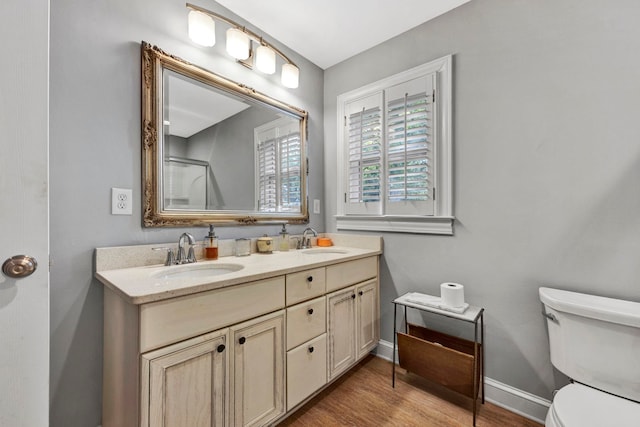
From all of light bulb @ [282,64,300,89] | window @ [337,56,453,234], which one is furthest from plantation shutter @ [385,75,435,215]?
light bulb @ [282,64,300,89]

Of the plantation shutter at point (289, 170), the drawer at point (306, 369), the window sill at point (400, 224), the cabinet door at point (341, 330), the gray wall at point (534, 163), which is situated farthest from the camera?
the plantation shutter at point (289, 170)

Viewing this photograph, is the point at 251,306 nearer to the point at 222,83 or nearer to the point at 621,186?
the point at 222,83

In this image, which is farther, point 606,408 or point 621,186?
point 621,186

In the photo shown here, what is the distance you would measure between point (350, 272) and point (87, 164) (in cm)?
143

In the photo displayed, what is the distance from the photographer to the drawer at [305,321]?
1.31 metres

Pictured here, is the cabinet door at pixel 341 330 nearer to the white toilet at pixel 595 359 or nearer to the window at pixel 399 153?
the window at pixel 399 153

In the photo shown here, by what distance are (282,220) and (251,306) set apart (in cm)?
90

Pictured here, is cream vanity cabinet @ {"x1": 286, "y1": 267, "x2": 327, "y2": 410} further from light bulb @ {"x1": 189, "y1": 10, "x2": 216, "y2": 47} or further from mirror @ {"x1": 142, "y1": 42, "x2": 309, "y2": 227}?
light bulb @ {"x1": 189, "y1": 10, "x2": 216, "y2": 47}

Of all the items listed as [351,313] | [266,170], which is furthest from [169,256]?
[351,313]

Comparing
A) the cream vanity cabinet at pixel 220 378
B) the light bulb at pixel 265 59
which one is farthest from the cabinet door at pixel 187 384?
the light bulb at pixel 265 59

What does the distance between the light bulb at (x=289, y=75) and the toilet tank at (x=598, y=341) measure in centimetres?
192

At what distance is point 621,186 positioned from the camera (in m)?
1.18

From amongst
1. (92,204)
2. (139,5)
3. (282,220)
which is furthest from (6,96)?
(282,220)

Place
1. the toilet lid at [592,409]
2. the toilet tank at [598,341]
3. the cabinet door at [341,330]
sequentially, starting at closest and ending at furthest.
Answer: the toilet lid at [592,409]
the toilet tank at [598,341]
the cabinet door at [341,330]
